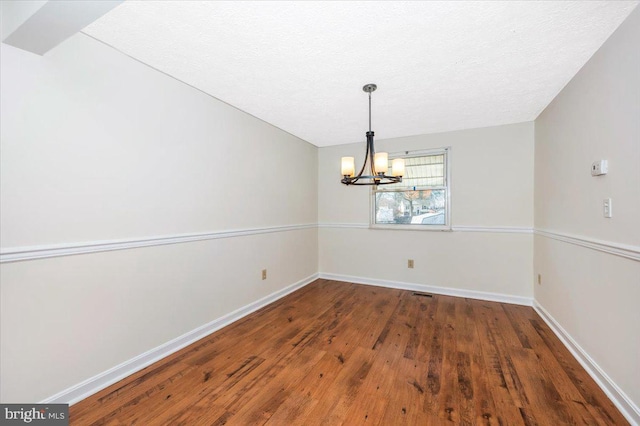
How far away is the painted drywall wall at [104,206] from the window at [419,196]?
7.62 ft

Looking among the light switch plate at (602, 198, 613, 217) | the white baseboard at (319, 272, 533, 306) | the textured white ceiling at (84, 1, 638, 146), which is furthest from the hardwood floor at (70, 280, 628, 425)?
the textured white ceiling at (84, 1, 638, 146)

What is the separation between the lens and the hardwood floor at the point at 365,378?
1.54 m

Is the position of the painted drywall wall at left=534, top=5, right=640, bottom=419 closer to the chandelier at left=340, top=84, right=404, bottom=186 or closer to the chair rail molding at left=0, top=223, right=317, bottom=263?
the chandelier at left=340, top=84, right=404, bottom=186

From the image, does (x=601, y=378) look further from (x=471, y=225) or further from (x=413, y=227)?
(x=413, y=227)

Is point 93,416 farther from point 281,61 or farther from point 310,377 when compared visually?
point 281,61

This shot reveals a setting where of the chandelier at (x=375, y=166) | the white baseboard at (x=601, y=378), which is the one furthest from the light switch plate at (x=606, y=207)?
the chandelier at (x=375, y=166)

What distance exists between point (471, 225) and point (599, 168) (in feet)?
6.06

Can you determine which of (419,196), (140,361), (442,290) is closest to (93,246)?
(140,361)

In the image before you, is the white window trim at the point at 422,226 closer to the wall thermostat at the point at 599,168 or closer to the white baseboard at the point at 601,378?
the white baseboard at the point at 601,378

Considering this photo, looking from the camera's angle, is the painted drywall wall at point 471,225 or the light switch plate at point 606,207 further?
the painted drywall wall at point 471,225

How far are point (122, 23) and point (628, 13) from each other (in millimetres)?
2979

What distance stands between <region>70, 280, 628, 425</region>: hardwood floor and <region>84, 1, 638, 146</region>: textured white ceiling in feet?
7.64

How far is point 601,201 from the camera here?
71.2 inches

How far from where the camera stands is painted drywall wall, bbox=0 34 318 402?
1.44 meters
